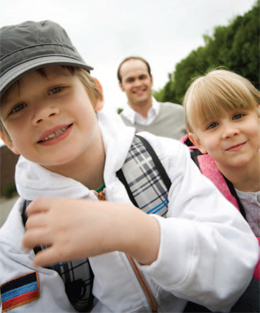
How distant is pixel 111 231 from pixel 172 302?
0.61 meters

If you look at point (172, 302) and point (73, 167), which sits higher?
point (73, 167)

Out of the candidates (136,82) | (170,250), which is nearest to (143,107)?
(136,82)

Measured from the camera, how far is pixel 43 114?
0.88 meters

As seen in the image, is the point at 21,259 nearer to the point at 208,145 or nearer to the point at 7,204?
the point at 208,145

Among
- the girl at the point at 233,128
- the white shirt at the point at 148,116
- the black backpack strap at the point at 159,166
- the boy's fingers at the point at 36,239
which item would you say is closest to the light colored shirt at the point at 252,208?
the girl at the point at 233,128

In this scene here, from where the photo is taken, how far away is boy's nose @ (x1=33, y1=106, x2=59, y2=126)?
2.89 ft

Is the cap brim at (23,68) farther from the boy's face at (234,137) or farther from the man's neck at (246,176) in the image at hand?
the man's neck at (246,176)

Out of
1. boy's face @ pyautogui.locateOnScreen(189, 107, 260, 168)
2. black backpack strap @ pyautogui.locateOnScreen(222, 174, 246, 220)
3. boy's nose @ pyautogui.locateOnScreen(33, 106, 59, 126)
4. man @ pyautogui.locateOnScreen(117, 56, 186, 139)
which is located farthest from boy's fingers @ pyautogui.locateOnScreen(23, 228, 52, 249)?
man @ pyautogui.locateOnScreen(117, 56, 186, 139)

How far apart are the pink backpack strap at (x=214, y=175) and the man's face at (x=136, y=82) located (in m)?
2.20

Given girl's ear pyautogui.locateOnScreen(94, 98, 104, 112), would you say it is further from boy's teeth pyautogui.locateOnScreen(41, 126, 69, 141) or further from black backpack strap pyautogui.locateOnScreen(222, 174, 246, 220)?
black backpack strap pyautogui.locateOnScreen(222, 174, 246, 220)

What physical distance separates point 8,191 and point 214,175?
2.02 metres

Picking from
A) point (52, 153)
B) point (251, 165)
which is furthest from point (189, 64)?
point (52, 153)

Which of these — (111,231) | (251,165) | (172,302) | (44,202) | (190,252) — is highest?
(44,202)

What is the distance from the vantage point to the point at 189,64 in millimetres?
9898
